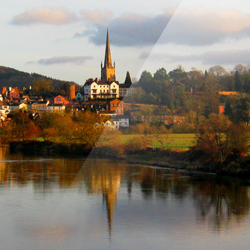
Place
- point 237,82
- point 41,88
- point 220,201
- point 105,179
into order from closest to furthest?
point 220,201 < point 105,179 < point 237,82 < point 41,88

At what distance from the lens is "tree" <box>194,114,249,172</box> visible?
14.9 meters

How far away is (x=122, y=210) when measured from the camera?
9.99 metres

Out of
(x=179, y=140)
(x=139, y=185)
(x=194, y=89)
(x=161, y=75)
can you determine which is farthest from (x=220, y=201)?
(x=161, y=75)

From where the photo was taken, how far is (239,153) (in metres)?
15.1

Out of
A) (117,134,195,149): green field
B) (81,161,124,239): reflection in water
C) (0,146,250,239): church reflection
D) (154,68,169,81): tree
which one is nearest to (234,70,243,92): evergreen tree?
(154,68,169,81): tree

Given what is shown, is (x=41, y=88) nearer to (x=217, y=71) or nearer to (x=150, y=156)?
(x=217, y=71)

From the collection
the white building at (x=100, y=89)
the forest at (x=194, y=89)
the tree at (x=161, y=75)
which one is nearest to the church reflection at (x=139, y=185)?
the forest at (x=194, y=89)

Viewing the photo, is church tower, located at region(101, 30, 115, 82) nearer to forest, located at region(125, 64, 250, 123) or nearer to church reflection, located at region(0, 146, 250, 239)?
forest, located at region(125, 64, 250, 123)

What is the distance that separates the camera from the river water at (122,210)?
7719mm

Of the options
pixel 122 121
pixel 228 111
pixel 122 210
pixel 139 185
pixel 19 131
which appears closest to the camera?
pixel 122 210

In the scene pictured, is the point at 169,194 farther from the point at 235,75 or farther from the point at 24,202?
the point at 235,75

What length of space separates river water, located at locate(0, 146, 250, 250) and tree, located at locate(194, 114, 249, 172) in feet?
2.81

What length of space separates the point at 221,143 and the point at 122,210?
20.2 ft

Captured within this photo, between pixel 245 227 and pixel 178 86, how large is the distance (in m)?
15.2
